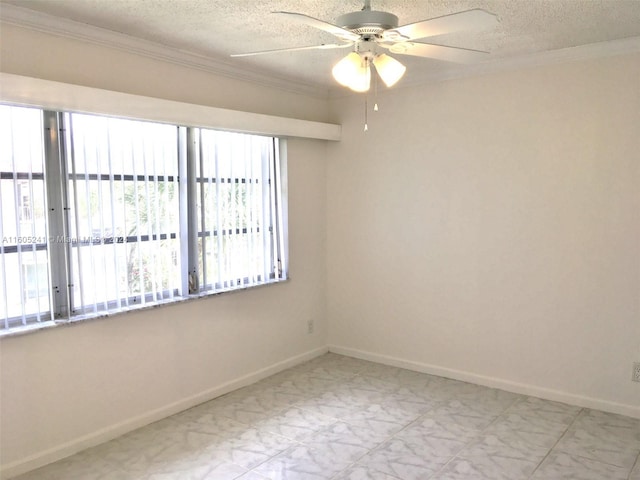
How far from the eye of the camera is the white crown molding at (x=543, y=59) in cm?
322

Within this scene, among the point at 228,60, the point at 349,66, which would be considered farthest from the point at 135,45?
the point at 349,66

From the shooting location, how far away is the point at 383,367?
14.4 feet

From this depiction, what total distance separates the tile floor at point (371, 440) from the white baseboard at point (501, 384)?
0.06m

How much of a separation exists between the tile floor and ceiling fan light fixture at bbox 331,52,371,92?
1.97 m

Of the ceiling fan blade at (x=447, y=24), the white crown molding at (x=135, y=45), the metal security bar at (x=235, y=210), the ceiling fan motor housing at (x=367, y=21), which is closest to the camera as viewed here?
the ceiling fan blade at (x=447, y=24)

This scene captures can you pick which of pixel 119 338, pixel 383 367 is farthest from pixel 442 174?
pixel 119 338

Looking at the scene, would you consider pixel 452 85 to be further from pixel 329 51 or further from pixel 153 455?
pixel 153 455

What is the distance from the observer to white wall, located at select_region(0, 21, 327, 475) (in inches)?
108

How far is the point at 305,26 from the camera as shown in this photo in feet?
9.19

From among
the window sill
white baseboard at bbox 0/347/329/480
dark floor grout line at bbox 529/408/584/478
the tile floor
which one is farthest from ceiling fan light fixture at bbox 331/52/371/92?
white baseboard at bbox 0/347/329/480

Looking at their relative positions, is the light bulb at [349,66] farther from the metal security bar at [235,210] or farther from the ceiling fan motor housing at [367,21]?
the metal security bar at [235,210]

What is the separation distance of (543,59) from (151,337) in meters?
3.15

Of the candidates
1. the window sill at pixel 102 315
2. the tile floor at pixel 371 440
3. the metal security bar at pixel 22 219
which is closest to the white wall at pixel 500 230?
the tile floor at pixel 371 440

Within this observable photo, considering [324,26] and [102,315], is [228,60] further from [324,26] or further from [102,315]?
[102,315]
